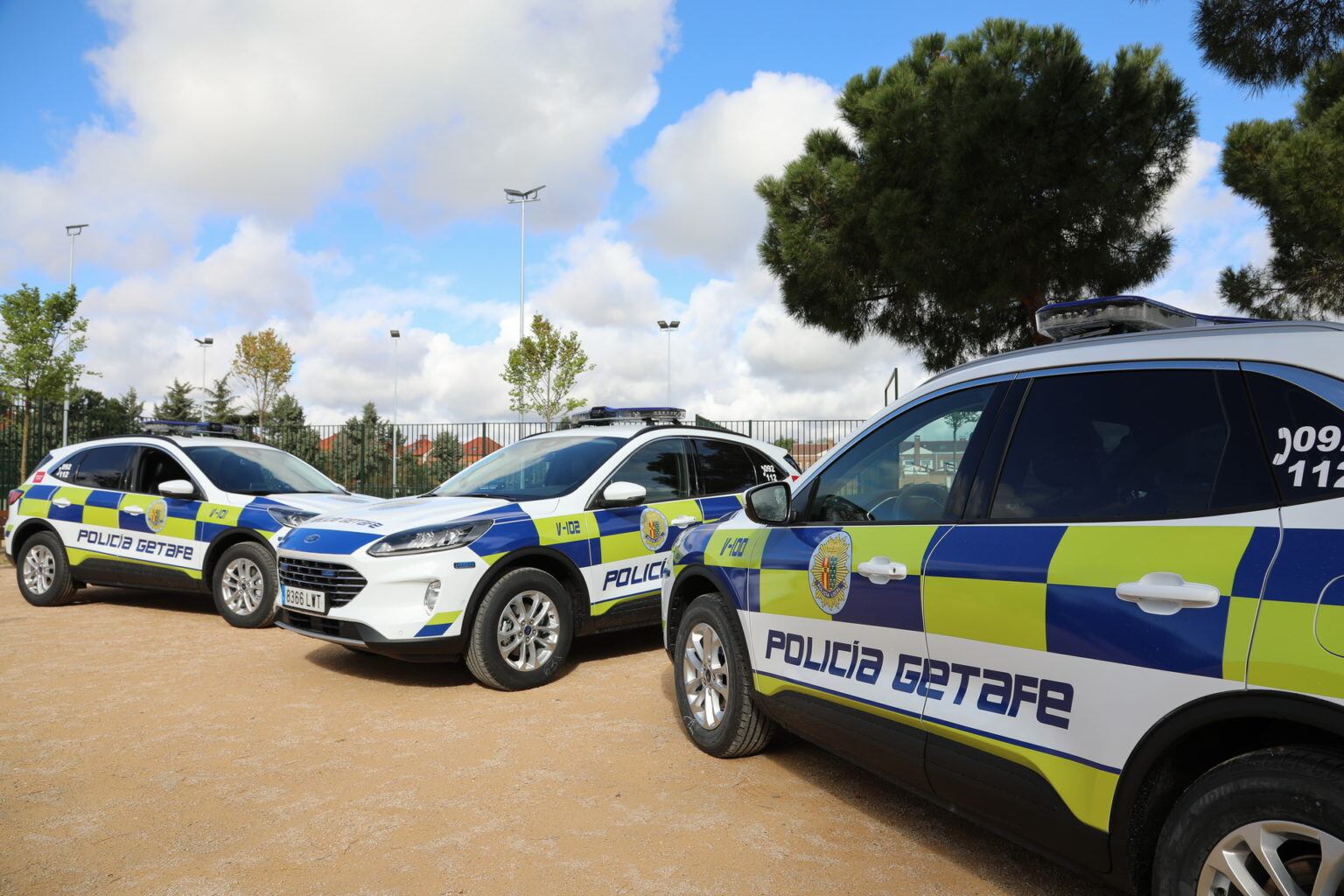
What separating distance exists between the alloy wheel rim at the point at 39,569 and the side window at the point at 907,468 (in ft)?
26.7

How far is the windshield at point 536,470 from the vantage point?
20.0 ft

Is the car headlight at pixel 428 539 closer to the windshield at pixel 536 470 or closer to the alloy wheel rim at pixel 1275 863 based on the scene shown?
the windshield at pixel 536 470

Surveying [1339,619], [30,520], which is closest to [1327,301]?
[1339,619]

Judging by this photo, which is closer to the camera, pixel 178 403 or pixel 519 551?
pixel 519 551

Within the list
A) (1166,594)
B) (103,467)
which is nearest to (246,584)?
(103,467)

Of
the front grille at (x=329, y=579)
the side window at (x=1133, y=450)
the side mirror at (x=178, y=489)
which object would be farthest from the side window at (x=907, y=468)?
the side mirror at (x=178, y=489)

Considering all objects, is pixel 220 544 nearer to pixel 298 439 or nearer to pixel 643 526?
pixel 643 526

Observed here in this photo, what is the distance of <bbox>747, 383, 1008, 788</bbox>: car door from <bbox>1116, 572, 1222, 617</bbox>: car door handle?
2.39 ft

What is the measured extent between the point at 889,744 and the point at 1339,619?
1.52 m

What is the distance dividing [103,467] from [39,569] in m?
1.19

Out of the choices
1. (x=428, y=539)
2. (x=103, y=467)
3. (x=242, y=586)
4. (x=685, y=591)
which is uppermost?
(x=103, y=467)

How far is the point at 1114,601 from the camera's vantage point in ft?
7.09

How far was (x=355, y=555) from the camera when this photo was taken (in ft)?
17.2

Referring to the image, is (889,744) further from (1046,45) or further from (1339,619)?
(1046,45)
